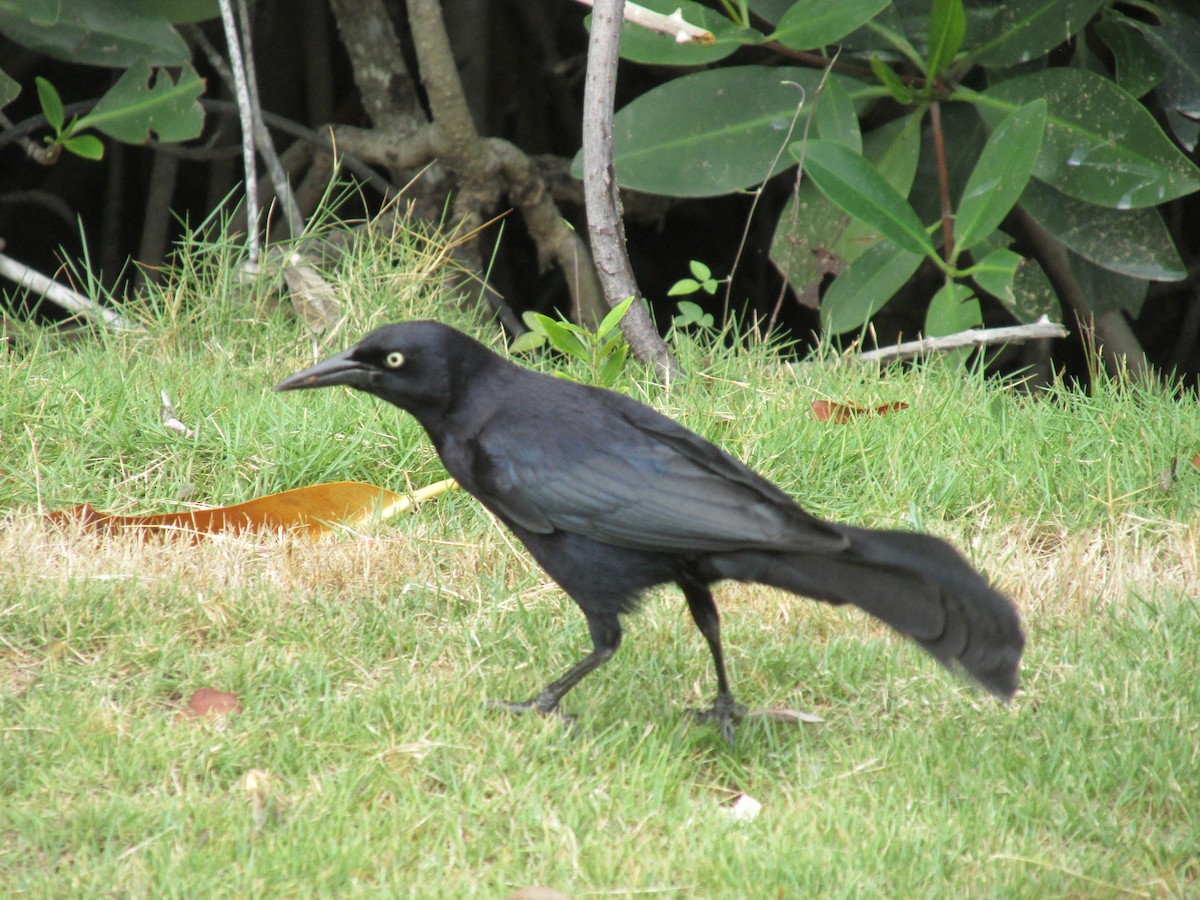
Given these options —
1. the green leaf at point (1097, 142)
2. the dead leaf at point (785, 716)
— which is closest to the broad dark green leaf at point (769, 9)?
the green leaf at point (1097, 142)

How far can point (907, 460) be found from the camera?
4.18 meters

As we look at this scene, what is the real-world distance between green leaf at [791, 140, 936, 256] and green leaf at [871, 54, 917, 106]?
0.42 metres

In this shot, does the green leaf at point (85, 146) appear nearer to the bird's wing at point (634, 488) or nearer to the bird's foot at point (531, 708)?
the bird's wing at point (634, 488)

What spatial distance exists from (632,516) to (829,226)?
2.73 m

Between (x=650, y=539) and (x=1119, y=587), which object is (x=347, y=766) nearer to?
(x=650, y=539)

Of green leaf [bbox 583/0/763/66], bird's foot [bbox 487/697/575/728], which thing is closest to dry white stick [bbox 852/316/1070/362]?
green leaf [bbox 583/0/763/66]

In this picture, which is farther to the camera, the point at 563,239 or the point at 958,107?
the point at 563,239

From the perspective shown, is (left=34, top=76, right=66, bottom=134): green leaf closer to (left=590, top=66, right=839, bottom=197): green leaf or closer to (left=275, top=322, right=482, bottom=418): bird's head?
(left=590, top=66, right=839, bottom=197): green leaf

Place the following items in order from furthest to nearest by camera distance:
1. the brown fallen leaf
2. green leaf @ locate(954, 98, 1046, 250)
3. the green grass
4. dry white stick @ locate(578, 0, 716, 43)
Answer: green leaf @ locate(954, 98, 1046, 250) → dry white stick @ locate(578, 0, 716, 43) → the brown fallen leaf → the green grass

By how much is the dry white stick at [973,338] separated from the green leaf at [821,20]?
1.15 meters

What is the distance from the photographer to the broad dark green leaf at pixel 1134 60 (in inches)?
200

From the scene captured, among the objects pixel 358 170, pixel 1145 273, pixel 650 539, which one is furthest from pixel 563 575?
pixel 358 170

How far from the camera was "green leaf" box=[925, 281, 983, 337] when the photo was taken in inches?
191

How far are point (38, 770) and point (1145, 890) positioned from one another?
7.03ft
